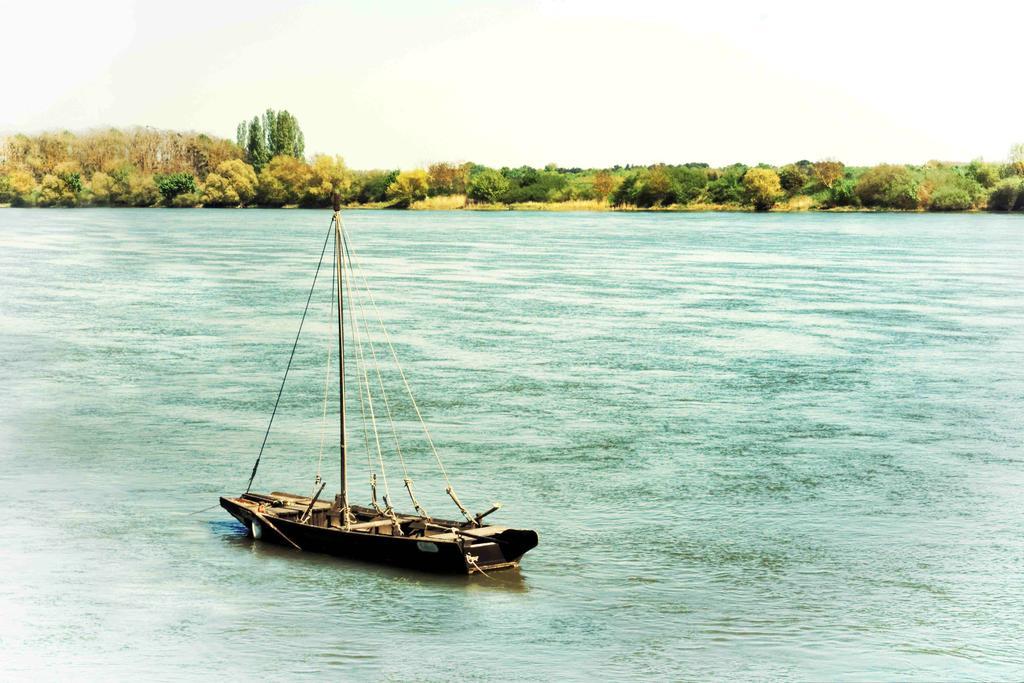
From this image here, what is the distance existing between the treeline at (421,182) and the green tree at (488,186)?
0.17 m

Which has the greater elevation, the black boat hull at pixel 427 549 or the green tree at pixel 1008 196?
the green tree at pixel 1008 196

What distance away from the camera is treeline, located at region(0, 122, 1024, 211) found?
139750 mm

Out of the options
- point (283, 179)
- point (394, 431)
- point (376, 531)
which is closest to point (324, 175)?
point (283, 179)

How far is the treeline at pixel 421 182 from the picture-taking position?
139750mm

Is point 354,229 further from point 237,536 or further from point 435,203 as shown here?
point 237,536

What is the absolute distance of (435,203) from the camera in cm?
16838

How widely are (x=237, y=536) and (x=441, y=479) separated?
4.87m

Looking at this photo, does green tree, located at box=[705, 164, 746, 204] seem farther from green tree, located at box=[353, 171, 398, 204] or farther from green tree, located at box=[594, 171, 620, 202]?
green tree, located at box=[353, 171, 398, 204]

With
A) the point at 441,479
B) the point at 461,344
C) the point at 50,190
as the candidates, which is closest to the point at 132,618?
A: the point at 441,479

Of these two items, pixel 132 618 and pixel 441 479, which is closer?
pixel 132 618

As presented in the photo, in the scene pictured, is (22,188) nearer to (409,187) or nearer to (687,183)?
(409,187)

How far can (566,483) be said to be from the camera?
91.0 ft

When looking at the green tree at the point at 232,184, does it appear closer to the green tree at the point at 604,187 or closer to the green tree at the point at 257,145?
the green tree at the point at 257,145

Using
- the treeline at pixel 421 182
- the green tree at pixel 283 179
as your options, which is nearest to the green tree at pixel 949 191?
the treeline at pixel 421 182
